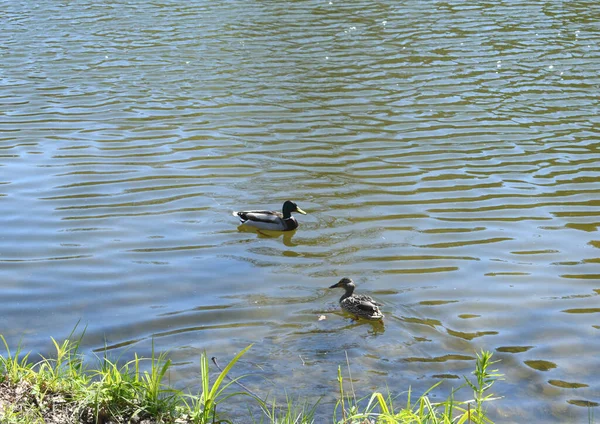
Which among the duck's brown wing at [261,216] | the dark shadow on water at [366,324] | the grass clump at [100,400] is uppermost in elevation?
the grass clump at [100,400]

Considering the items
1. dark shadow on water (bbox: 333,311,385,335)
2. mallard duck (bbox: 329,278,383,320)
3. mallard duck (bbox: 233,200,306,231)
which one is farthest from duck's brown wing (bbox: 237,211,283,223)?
dark shadow on water (bbox: 333,311,385,335)

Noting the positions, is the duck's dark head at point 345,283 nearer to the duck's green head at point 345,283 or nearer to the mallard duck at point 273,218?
the duck's green head at point 345,283

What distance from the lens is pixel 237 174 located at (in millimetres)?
11133

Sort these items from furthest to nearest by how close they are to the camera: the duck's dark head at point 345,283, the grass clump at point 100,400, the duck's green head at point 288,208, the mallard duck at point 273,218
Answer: the duck's green head at point 288,208 < the mallard duck at point 273,218 < the duck's dark head at point 345,283 < the grass clump at point 100,400

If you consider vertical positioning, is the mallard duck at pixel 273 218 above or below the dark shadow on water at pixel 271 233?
above

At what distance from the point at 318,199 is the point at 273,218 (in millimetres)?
1025

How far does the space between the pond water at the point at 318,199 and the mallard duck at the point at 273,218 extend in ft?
0.50

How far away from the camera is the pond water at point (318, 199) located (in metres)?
6.99

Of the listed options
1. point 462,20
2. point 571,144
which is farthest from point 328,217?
point 462,20

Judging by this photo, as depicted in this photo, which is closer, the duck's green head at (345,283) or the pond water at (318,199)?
the pond water at (318,199)

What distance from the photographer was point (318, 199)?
10375 millimetres

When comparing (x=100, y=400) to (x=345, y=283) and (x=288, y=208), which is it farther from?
(x=288, y=208)

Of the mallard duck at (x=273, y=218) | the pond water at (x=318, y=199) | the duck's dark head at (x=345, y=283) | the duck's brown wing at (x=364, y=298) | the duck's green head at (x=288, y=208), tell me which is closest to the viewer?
the pond water at (x=318, y=199)

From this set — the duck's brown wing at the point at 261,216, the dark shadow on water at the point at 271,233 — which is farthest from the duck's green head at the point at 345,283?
the duck's brown wing at the point at 261,216
